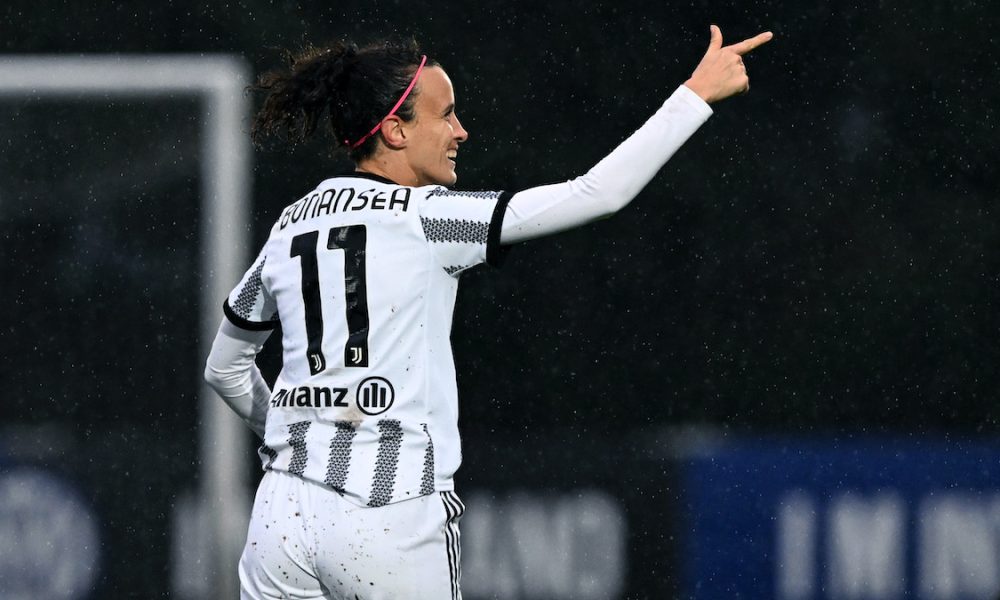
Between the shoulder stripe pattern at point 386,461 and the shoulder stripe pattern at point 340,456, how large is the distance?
1.9 inches

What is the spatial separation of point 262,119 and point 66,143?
2.45 m

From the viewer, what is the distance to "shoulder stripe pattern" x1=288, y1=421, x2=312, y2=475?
2.60 m

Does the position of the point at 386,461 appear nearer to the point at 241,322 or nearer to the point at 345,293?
the point at 345,293

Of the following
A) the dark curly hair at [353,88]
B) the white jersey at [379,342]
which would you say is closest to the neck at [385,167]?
the dark curly hair at [353,88]

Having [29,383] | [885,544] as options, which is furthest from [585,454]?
[29,383]

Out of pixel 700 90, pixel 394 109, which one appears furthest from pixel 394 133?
pixel 700 90

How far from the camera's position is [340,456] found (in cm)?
258

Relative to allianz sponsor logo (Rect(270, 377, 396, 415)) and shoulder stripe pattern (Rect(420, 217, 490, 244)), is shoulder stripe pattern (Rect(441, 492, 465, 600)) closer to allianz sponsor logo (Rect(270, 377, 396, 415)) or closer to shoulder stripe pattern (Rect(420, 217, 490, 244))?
allianz sponsor logo (Rect(270, 377, 396, 415))

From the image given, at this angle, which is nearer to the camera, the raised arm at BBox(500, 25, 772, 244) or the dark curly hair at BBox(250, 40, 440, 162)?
the raised arm at BBox(500, 25, 772, 244)

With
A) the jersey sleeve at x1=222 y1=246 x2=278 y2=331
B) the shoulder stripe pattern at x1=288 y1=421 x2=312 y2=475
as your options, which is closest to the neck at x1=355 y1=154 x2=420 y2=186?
the jersey sleeve at x1=222 y1=246 x2=278 y2=331

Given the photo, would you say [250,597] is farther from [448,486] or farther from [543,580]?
[543,580]

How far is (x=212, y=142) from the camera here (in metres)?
5.12

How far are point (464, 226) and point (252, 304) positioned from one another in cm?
50

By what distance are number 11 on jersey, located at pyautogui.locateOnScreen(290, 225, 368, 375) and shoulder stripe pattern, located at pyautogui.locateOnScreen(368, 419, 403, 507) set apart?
108mm
